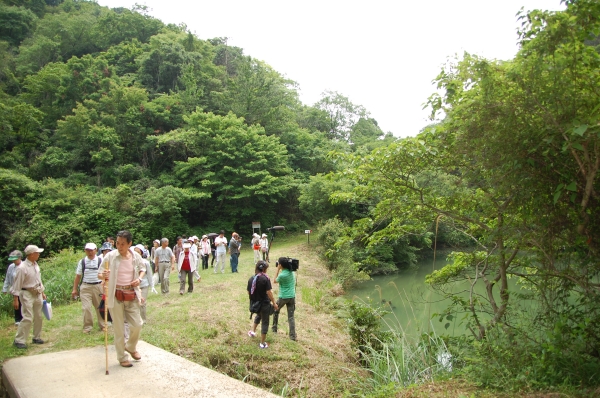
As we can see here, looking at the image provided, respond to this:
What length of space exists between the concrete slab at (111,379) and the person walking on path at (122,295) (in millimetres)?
320

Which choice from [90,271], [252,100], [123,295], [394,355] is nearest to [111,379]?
[123,295]

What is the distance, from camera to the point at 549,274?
4508 mm

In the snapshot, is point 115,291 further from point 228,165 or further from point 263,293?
point 228,165

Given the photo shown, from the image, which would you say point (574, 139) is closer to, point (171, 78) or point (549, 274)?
point (549, 274)

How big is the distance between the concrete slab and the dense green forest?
3.10 m

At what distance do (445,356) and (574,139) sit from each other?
3.66 meters

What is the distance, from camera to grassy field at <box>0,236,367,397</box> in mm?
5973

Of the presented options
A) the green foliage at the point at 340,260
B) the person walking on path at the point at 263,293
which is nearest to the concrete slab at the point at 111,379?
the person walking on path at the point at 263,293

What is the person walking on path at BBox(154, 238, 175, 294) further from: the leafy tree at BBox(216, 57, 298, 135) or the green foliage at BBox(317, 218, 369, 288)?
the leafy tree at BBox(216, 57, 298, 135)

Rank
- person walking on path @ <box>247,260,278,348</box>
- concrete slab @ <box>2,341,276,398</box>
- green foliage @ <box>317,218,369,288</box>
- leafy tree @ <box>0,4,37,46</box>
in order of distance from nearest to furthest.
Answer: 1. concrete slab @ <box>2,341,276,398</box>
2. person walking on path @ <box>247,260,278,348</box>
3. green foliage @ <box>317,218,369,288</box>
4. leafy tree @ <box>0,4,37,46</box>

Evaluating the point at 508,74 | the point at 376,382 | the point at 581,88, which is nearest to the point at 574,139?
the point at 581,88

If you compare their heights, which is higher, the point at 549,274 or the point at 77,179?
the point at 77,179

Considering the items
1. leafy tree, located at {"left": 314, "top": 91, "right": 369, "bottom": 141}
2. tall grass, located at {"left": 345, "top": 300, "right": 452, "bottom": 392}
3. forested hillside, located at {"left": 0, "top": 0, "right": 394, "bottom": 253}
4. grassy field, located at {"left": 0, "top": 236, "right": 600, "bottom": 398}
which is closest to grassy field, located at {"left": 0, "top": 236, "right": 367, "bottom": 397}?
grassy field, located at {"left": 0, "top": 236, "right": 600, "bottom": 398}

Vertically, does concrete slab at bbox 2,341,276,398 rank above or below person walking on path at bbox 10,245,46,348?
below
